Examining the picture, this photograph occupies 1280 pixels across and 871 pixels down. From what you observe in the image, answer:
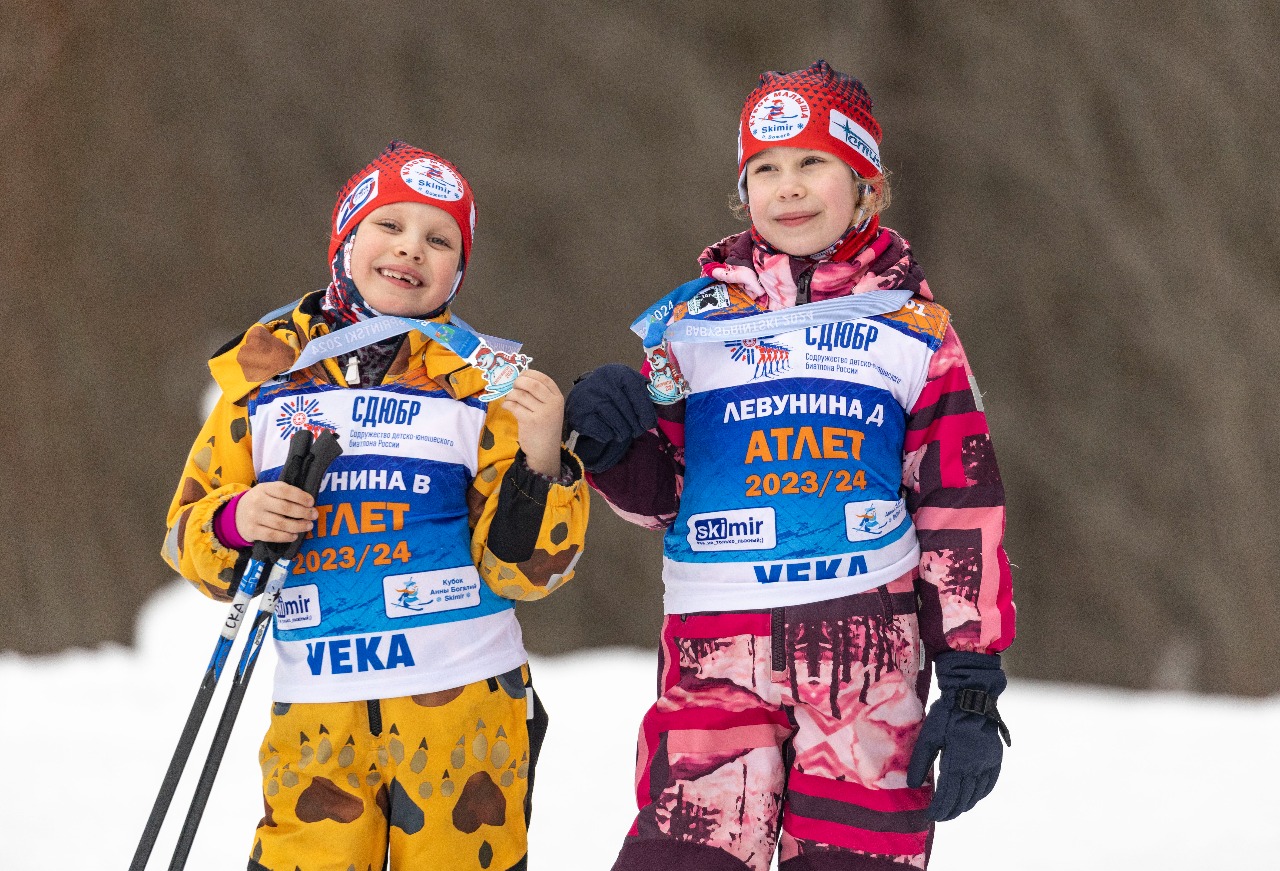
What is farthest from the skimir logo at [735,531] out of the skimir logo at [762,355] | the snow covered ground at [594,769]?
the snow covered ground at [594,769]

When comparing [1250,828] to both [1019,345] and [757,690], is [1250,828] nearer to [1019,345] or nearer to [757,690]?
[1019,345]

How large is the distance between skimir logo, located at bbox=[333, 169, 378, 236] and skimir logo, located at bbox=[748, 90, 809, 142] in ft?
1.96

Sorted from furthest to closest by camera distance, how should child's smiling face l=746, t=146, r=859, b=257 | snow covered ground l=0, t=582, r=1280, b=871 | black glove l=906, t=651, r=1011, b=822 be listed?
snow covered ground l=0, t=582, r=1280, b=871 → child's smiling face l=746, t=146, r=859, b=257 → black glove l=906, t=651, r=1011, b=822

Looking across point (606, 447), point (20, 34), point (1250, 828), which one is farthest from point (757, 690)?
point (20, 34)

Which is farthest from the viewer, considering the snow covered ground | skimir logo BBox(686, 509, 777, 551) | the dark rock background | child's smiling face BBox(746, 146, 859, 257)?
the dark rock background

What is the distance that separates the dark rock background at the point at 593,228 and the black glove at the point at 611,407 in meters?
2.55

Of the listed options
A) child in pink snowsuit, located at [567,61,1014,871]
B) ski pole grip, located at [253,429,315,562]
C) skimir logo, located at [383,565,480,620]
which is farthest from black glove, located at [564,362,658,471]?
ski pole grip, located at [253,429,315,562]

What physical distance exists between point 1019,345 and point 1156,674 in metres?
1.16

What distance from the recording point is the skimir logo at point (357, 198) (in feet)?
6.69

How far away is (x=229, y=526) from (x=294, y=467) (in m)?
0.14

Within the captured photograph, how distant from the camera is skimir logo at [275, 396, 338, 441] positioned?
1.91 m

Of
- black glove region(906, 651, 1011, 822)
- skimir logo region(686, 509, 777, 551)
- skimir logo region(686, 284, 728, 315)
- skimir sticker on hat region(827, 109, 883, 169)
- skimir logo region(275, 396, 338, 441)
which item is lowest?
black glove region(906, 651, 1011, 822)

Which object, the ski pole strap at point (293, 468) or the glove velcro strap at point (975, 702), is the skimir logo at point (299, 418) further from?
the glove velcro strap at point (975, 702)

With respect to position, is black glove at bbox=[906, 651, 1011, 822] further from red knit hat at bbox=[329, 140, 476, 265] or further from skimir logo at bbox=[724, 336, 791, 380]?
red knit hat at bbox=[329, 140, 476, 265]
